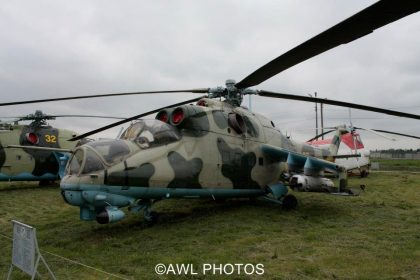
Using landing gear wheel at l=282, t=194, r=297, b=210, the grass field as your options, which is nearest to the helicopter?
the grass field

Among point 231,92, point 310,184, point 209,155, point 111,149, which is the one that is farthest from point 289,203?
point 111,149

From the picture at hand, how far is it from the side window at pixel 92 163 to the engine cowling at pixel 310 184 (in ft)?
18.0

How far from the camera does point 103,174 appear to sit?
7508mm

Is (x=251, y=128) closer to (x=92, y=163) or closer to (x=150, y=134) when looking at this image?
(x=150, y=134)

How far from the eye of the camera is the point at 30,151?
1789 centimetres

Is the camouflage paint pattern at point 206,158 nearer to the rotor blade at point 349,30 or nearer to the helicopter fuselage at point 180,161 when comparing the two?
the helicopter fuselage at point 180,161

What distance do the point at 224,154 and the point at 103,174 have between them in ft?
11.9

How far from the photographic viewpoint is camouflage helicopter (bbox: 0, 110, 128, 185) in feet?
56.2

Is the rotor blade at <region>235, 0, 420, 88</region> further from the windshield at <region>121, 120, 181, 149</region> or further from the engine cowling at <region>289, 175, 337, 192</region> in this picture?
the engine cowling at <region>289, 175, 337, 192</region>

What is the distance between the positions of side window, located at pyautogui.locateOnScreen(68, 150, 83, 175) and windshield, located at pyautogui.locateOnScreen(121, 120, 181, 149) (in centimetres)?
118

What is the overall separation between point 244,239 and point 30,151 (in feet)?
45.4

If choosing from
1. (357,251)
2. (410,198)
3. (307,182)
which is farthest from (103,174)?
(410,198)

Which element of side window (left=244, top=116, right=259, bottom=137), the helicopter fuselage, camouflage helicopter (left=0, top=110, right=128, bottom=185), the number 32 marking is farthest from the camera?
the number 32 marking

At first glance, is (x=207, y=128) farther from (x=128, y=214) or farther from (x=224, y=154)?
(x=128, y=214)
